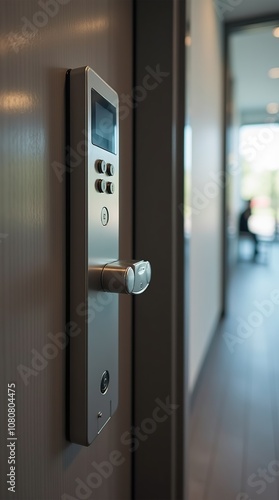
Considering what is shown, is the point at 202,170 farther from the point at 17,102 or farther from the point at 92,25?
the point at 17,102

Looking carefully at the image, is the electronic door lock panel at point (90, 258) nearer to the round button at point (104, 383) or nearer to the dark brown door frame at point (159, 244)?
the round button at point (104, 383)

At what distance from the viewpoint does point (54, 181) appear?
406mm

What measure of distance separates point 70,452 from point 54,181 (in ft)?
1.15

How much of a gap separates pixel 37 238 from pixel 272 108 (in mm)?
7200

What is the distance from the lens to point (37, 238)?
376 millimetres

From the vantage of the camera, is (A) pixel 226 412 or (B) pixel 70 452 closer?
(B) pixel 70 452

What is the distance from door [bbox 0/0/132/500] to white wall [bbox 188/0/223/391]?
103 cm

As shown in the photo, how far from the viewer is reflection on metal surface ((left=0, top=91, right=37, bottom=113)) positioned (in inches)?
12.5

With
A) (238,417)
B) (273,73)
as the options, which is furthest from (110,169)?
(273,73)

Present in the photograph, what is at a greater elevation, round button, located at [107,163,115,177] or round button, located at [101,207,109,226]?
round button, located at [107,163,115,177]

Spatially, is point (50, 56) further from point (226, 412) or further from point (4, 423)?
point (226, 412)

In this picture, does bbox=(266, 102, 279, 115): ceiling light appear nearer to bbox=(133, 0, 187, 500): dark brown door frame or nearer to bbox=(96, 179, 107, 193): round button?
bbox=(133, 0, 187, 500): dark brown door frame

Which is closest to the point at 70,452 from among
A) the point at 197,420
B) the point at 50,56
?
the point at 50,56

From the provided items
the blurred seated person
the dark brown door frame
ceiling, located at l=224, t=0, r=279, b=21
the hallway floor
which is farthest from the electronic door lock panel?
the blurred seated person
